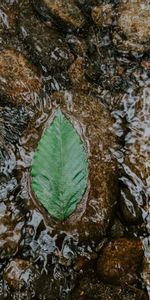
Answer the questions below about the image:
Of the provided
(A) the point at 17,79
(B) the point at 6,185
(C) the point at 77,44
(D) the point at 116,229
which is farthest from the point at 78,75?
(D) the point at 116,229

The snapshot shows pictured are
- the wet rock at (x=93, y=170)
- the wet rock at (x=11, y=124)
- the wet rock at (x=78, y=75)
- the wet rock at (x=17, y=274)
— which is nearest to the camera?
the wet rock at (x=17, y=274)

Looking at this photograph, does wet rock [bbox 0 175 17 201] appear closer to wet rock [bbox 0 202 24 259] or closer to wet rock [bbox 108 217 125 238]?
wet rock [bbox 0 202 24 259]

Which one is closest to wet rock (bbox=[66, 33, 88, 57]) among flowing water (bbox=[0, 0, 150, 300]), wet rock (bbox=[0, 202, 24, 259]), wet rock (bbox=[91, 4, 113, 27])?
flowing water (bbox=[0, 0, 150, 300])

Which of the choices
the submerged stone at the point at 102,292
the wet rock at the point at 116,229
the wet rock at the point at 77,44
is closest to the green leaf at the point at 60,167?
the wet rock at the point at 116,229

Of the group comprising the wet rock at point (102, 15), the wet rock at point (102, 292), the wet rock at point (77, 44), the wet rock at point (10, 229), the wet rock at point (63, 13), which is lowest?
the wet rock at point (102, 292)

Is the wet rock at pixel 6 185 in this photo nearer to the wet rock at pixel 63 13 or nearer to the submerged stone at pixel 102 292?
the submerged stone at pixel 102 292

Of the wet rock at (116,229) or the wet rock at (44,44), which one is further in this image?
the wet rock at (44,44)
